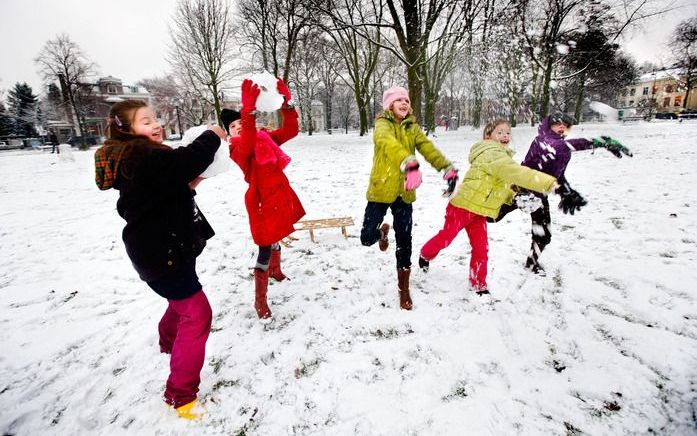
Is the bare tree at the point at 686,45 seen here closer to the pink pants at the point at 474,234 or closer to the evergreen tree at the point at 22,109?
the pink pants at the point at 474,234

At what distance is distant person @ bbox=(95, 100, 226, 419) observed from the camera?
177 cm

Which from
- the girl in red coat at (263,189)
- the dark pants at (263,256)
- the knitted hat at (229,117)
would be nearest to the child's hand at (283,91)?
the girl in red coat at (263,189)

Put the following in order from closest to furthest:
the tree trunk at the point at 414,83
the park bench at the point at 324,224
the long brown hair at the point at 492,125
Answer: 1. the long brown hair at the point at 492,125
2. the park bench at the point at 324,224
3. the tree trunk at the point at 414,83

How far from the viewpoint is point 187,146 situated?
189cm

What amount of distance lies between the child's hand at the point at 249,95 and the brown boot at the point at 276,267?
1.75m

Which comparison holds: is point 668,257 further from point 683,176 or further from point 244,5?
point 244,5

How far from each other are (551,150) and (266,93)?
9.65 ft

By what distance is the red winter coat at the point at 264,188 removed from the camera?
108 inches

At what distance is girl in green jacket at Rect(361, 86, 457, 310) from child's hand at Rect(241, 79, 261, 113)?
1.06 m

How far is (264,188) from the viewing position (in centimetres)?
284

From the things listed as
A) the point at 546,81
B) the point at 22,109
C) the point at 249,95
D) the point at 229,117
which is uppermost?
the point at 22,109

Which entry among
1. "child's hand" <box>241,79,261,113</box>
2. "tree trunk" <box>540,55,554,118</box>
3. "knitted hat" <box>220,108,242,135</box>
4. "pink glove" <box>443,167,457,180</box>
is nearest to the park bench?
"knitted hat" <box>220,108,242,135</box>

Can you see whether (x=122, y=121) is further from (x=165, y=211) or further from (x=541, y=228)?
(x=541, y=228)

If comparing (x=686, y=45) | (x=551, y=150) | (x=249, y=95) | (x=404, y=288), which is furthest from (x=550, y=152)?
(x=686, y=45)
